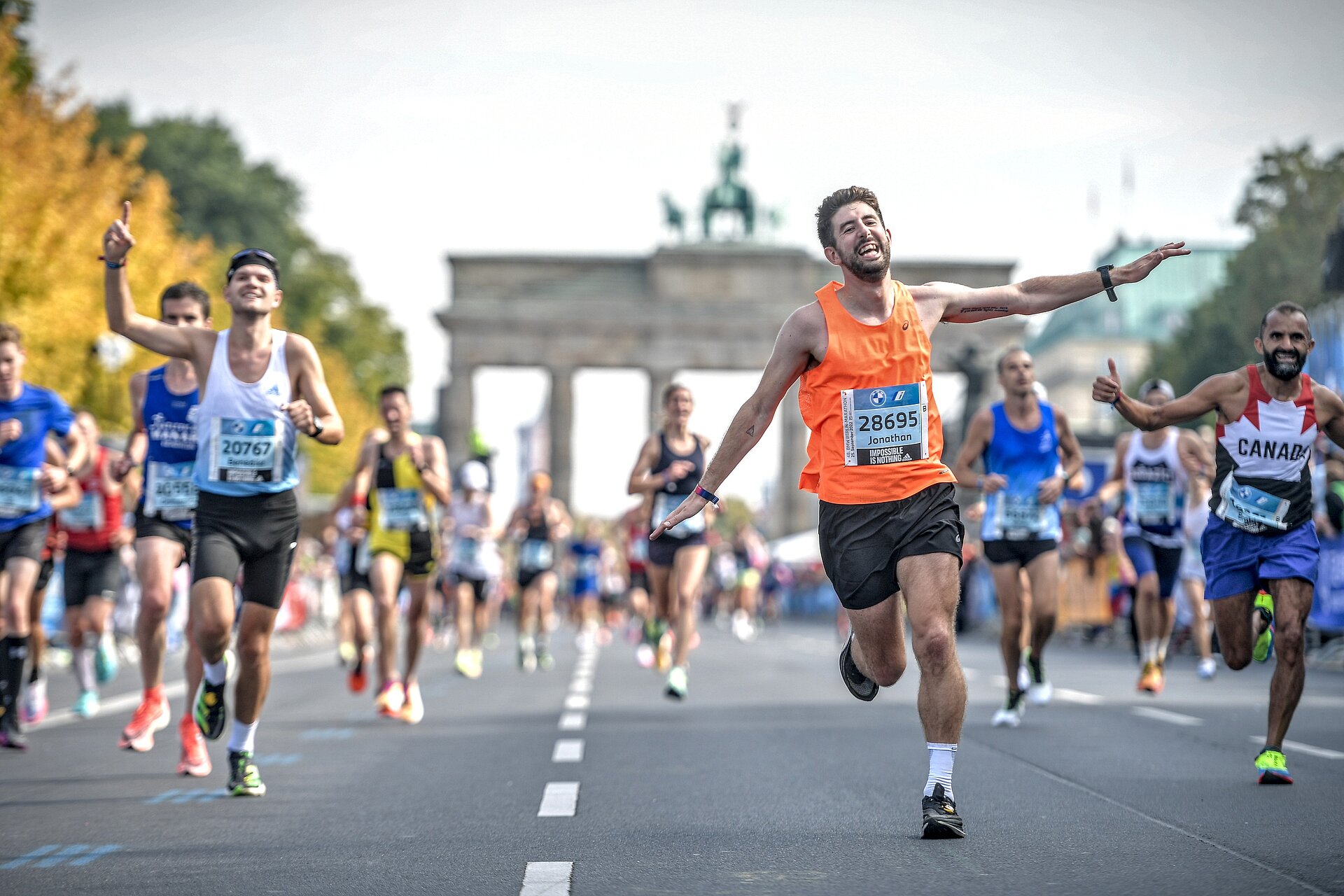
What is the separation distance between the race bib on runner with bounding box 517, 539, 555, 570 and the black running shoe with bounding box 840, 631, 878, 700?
12.9 meters

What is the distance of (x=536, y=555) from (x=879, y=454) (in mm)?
13746

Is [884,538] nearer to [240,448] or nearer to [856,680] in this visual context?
[856,680]

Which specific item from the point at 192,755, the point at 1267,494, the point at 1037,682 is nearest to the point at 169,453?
the point at 192,755

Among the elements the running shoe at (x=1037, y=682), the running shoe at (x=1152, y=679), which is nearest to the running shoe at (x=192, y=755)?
the running shoe at (x=1037, y=682)

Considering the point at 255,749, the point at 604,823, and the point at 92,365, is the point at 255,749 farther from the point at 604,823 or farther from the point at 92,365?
the point at 92,365

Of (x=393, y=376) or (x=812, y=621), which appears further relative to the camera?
(x=393, y=376)

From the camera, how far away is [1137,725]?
11.8 metres

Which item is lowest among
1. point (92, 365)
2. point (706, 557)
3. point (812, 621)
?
point (812, 621)

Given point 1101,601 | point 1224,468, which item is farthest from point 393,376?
point 1224,468

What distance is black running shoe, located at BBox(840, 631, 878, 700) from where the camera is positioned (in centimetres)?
750

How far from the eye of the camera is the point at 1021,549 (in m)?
11.8

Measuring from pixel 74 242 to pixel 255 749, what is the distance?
22.2m

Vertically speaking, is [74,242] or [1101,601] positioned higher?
[74,242]

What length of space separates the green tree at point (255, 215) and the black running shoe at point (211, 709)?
58.0 metres
